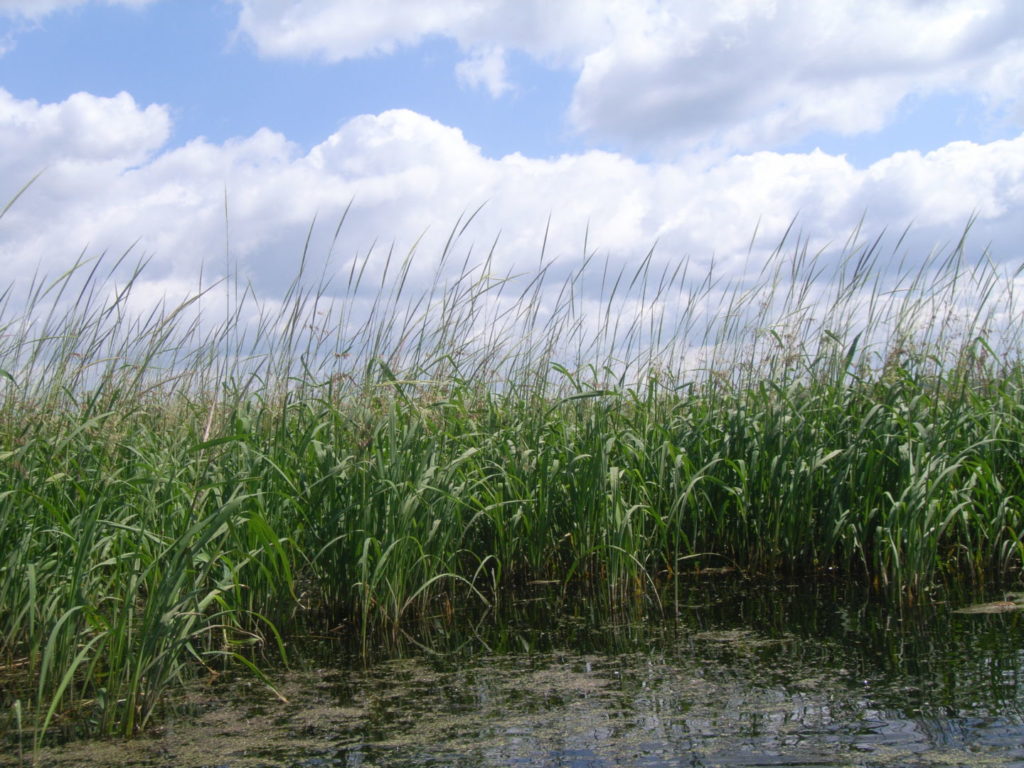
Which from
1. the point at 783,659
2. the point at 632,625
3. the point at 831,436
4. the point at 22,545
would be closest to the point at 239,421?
the point at 22,545

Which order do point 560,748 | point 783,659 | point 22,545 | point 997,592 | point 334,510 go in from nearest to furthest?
point 560,748 → point 22,545 → point 783,659 → point 334,510 → point 997,592

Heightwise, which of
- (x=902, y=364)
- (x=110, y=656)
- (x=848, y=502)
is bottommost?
(x=110, y=656)

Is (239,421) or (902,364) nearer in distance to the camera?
(239,421)

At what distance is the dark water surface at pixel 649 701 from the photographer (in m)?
2.21

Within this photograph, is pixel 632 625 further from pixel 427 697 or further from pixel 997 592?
pixel 997 592

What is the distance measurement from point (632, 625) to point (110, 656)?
1919 millimetres

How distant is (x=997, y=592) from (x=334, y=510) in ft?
9.05

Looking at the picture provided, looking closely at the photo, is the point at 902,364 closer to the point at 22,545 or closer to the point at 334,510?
the point at 334,510

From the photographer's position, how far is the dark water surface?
221cm

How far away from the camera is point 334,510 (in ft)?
11.2

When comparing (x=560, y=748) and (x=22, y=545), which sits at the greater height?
(x=22, y=545)

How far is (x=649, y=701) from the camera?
259 cm

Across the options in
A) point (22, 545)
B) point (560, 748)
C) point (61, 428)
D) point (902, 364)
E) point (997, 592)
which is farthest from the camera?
point (902, 364)

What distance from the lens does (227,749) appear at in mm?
2361
